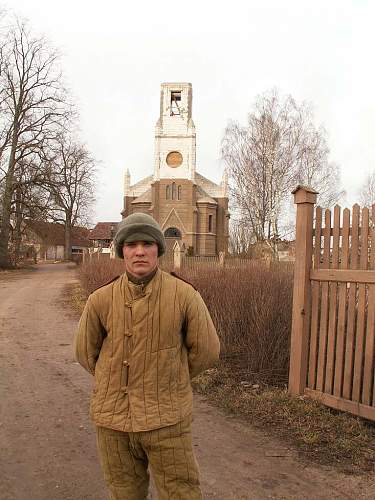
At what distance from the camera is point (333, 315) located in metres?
4.58

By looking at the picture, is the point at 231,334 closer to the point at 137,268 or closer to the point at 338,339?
the point at 338,339

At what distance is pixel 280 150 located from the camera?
88.7ft

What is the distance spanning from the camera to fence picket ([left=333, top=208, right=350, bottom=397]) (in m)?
4.48

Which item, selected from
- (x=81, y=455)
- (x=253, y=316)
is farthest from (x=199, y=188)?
(x=81, y=455)

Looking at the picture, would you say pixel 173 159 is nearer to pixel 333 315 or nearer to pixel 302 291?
pixel 302 291

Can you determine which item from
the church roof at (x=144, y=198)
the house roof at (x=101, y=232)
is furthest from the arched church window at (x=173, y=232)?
the house roof at (x=101, y=232)

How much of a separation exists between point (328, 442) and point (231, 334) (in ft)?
8.43

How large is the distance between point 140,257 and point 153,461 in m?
0.94

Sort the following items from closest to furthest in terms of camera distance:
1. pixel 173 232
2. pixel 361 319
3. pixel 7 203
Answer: pixel 361 319 → pixel 7 203 → pixel 173 232

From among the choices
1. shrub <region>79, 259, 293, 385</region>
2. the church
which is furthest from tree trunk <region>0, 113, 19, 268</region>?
shrub <region>79, 259, 293, 385</region>

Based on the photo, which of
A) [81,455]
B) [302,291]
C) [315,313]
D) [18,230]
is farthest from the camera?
[18,230]

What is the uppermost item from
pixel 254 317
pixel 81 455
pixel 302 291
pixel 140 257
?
pixel 140 257

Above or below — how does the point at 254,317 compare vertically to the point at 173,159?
below

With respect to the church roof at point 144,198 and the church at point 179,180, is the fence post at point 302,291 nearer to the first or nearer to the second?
the church at point 179,180
